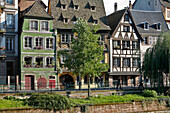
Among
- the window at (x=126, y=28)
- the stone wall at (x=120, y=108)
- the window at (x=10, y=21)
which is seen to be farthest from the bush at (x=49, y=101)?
the window at (x=126, y=28)

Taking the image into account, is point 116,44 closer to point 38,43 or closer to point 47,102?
point 38,43

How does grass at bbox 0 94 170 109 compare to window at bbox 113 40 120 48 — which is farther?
window at bbox 113 40 120 48

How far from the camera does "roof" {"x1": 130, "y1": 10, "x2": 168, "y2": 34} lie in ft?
167

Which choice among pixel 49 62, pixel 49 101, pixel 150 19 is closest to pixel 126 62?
pixel 150 19

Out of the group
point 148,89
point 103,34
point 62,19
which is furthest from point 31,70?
point 148,89

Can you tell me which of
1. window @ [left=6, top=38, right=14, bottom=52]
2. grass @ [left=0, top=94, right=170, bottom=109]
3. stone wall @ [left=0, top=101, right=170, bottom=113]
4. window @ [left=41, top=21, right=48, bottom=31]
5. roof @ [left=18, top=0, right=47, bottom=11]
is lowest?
stone wall @ [left=0, top=101, right=170, bottom=113]

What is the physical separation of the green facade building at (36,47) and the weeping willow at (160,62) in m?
12.1

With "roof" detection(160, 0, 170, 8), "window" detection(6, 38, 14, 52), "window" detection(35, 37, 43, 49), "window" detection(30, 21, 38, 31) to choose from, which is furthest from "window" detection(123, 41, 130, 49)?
"window" detection(6, 38, 14, 52)

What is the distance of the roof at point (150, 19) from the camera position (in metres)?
50.9

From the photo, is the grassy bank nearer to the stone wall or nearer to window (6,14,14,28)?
the stone wall

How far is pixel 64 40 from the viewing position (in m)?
44.4

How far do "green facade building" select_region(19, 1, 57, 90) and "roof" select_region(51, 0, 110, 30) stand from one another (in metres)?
2.03

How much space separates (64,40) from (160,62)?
1389 centimetres

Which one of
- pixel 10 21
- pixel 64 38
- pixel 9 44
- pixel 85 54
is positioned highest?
pixel 10 21
